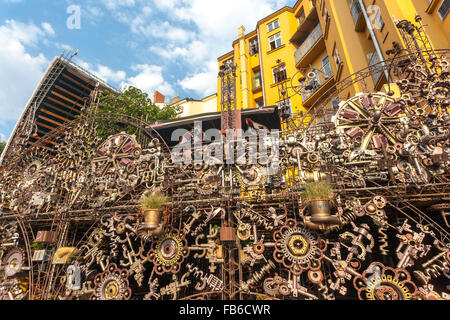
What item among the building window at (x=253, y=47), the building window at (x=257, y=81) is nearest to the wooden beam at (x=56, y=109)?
the building window at (x=257, y=81)

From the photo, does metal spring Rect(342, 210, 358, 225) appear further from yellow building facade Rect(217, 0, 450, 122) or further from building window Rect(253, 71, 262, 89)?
building window Rect(253, 71, 262, 89)

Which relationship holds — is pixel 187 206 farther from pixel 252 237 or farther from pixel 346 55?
pixel 346 55

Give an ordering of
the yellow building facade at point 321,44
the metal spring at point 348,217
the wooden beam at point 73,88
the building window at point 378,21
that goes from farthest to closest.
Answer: the wooden beam at point 73,88, the building window at point 378,21, the yellow building facade at point 321,44, the metal spring at point 348,217

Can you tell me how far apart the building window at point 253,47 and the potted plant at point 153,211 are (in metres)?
18.6

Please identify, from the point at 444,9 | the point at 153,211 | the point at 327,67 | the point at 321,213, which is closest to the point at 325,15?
the point at 327,67

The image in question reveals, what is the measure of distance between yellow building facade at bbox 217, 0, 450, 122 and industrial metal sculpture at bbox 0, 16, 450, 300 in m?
1.70

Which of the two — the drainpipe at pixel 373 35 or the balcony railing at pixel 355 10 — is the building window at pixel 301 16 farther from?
the drainpipe at pixel 373 35

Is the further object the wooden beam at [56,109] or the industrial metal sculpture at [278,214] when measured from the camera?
the wooden beam at [56,109]

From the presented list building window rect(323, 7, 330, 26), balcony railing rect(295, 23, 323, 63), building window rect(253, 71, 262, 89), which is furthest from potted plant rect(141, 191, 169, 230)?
building window rect(253, 71, 262, 89)

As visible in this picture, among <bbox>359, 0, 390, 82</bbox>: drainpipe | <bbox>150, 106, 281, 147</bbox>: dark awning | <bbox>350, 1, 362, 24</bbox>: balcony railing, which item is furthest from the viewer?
<bbox>350, 1, 362, 24</bbox>: balcony railing

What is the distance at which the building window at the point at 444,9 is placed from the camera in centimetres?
747

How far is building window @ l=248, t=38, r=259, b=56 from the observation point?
2034cm
